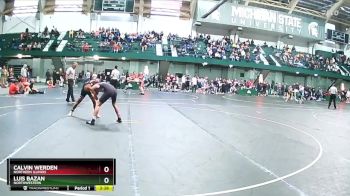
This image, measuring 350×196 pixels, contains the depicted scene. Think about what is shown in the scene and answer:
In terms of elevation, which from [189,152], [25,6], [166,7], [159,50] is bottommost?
[189,152]

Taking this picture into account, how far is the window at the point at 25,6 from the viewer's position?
41.6 meters

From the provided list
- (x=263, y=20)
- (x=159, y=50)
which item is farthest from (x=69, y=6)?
(x=263, y=20)

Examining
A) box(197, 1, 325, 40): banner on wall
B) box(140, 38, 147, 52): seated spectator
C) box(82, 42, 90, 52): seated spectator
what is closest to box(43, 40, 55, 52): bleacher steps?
box(82, 42, 90, 52): seated spectator

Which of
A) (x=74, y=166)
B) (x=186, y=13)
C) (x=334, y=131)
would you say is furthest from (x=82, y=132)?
(x=186, y=13)

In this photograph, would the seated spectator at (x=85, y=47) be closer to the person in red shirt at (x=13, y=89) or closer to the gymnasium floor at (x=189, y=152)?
the person in red shirt at (x=13, y=89)

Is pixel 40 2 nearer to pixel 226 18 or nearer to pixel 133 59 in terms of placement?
pixel 133 59

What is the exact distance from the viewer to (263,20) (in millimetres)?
42719

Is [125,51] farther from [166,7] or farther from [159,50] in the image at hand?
[166,7]

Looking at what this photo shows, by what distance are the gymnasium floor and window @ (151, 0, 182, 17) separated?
3046 centimetres

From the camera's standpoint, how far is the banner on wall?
134 feet
